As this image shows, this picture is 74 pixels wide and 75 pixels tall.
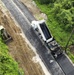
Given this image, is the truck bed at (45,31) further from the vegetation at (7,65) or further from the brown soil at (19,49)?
the vegetation at (7,65)

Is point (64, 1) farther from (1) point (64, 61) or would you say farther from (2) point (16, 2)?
(1) point (64, 61)

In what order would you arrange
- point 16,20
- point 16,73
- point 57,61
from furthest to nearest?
point 16,20 → point 57,61 → point 16,73

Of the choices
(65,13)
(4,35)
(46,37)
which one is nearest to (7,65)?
(4,35)

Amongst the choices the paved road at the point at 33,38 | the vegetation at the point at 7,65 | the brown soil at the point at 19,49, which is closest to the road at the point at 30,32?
the paved road at the point at 33,38

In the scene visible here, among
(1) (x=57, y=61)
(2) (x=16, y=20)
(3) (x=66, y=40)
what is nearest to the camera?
(1) (x=57, y=61)

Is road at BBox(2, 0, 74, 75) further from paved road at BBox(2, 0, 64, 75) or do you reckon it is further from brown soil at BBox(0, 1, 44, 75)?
brown soil at BBox(0, 1, 44, 75)

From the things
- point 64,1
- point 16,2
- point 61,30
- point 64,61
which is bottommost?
point 64,61

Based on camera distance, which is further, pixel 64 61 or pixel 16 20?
pixel 16 20

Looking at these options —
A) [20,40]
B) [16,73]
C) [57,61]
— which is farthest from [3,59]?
[57,61]

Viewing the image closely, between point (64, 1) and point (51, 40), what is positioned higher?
point (64, 1)
